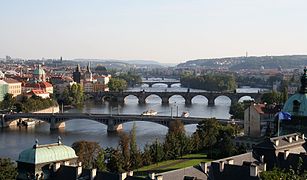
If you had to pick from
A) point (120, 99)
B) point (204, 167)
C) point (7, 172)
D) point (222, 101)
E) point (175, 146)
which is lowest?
point (222, 101)

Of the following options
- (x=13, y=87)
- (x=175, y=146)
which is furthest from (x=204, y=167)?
(x=13, y=87)

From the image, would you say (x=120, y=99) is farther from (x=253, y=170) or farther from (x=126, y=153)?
(x=253, y=170)

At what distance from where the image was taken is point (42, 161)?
22016 mm

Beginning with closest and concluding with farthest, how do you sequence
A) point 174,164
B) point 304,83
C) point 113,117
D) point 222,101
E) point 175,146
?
1. point 304,83
2. point 174,164
3. point 175,146
4. point 113,117
5. point 222,101

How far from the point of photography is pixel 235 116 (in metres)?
60.3

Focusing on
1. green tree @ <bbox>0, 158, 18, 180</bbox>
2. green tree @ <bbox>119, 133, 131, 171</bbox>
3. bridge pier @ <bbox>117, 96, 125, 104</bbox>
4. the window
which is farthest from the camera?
bridge pier @ <bbox>117, 96, 125, 104</bbox>

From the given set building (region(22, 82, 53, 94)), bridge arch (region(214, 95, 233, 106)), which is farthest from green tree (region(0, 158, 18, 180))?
bridge arch (region(214, 95, 233, 106))

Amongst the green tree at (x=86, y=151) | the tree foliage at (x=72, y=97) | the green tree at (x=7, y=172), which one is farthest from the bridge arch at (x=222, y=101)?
the green tree at (x=7, y=172)

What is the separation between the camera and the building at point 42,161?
21906mm

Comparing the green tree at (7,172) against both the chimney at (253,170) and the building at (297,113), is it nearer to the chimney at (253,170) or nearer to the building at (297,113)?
the chimney at (253,170)

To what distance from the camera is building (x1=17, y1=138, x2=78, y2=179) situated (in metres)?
21.9

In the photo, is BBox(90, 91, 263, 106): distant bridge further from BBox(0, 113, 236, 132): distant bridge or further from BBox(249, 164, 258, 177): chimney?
BBox(249, 164, 258, 177): chimney

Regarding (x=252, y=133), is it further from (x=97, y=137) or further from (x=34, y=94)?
(x=34, y=94)

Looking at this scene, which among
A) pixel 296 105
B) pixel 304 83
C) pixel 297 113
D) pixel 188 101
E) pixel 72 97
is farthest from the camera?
pixel 188 101
